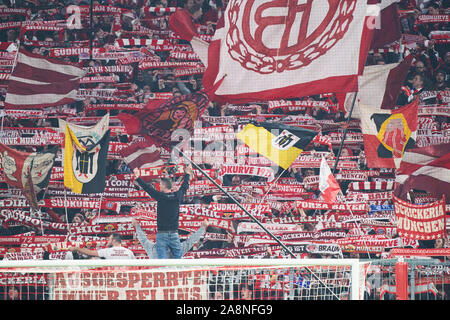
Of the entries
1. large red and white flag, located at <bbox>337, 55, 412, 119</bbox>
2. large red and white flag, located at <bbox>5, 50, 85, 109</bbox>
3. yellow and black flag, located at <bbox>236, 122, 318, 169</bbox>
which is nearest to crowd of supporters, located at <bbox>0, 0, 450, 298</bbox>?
large red and white flag, located at <bbox>5, 50, 85, 109</bbox>

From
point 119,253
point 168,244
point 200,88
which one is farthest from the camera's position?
point 200,88

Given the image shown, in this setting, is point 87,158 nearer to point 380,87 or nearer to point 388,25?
point 380,87

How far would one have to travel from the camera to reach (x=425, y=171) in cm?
949

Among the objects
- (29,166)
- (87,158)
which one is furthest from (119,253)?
(29,166)

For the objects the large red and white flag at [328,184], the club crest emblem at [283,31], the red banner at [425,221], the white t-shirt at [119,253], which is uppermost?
the club crest emblem at [283,31]

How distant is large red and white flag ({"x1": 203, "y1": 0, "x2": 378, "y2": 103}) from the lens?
25.3 feet

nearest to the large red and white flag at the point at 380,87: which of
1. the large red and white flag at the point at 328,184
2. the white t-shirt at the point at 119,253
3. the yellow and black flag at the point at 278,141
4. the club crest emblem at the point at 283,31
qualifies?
the large red and white flag at the point at 328,184

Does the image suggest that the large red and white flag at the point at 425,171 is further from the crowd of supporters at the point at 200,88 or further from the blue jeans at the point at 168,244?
the blue jeans at the point at 168,244

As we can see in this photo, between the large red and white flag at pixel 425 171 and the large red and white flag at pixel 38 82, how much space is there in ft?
18.7

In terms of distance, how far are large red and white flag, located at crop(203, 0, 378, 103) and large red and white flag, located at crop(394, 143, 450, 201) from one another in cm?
242

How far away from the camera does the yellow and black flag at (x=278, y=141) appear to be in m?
8.50

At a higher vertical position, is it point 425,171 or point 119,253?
point 425,171

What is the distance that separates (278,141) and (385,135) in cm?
192

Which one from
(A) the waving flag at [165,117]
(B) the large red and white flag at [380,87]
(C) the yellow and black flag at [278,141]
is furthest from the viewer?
(B) the large red and white flag at [380,87]
